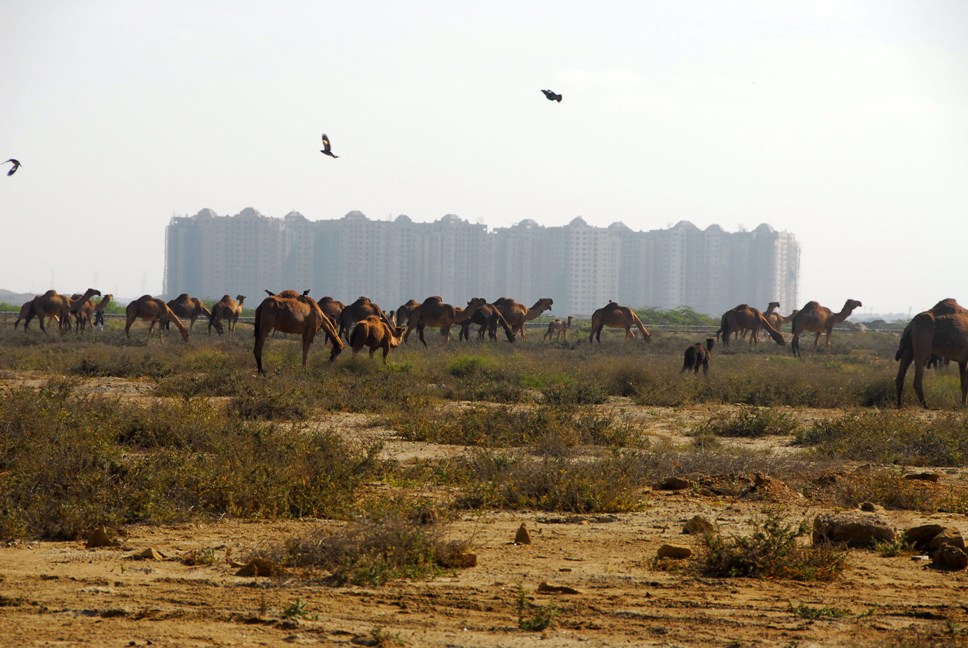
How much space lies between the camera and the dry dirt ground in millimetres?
5734

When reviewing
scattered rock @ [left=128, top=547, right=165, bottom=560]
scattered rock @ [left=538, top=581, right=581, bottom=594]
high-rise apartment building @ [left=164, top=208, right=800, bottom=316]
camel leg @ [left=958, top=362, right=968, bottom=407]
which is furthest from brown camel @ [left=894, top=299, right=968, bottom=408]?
high-rise apartment building @ [left=164, top=208, right=800, bottom=316]

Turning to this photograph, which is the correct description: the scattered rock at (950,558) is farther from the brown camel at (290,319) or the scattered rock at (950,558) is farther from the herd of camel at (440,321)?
the brown camel at (290,319)

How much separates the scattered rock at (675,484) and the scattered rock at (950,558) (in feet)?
10.2

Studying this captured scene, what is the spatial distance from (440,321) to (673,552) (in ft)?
96.8

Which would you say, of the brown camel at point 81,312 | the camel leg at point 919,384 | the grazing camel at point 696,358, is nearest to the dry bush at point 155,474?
the camel leg at point 919,384

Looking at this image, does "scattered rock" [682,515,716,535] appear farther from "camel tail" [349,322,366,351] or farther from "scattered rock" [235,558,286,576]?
"camel tail" [349,322,366,351]

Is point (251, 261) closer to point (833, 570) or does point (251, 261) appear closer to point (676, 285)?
point (676, 285)

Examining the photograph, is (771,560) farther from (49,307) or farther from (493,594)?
(49,307)

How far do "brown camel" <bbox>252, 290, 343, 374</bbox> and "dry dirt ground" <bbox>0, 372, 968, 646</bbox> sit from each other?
46.3 feet

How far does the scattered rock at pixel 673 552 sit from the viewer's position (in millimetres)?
7453

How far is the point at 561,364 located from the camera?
2634 centimetres

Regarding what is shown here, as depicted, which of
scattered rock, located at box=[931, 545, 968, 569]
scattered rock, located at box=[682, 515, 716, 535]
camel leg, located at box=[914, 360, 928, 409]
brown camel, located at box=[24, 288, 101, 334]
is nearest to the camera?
scattered rock, located at box=[931, 545, 968, 569]

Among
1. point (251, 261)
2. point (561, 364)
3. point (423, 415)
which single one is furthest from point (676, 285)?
point (423, 415)

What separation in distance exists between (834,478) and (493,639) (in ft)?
18.8
